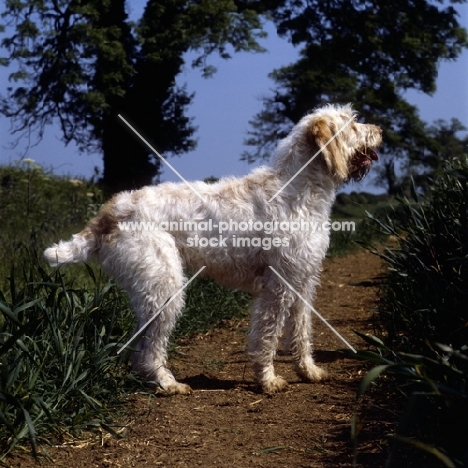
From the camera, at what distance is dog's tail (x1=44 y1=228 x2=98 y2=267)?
4965 mm

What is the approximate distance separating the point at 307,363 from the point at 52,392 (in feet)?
6.98

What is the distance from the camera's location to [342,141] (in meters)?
5.38

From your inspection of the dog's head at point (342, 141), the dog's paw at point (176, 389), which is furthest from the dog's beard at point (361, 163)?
the dog's paw at point (176, 389)

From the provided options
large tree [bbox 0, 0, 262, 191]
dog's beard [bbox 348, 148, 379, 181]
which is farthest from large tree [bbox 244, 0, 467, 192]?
dog's beard [bbox 348, 148, 379, 181]

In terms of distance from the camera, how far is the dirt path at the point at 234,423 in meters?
3.78

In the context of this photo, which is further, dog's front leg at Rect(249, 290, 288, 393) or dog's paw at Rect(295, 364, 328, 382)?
dog's paw at Rect(295, 364, 328, 382)

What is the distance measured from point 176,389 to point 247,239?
3.81 ft

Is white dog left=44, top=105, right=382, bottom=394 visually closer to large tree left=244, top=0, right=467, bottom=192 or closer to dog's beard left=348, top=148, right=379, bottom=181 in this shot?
dog's beard left=348, top=148, right=379, bottom=181

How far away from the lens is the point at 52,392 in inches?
157

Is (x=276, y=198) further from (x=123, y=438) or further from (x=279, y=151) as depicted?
(x=123, y=438)

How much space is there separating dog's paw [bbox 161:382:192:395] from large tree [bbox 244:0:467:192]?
12212 millimetres

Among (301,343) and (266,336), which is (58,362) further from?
(301,343)

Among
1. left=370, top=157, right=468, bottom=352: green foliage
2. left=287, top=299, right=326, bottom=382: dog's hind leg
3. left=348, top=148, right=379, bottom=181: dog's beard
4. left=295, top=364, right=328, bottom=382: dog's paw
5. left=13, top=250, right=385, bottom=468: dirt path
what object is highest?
left=348, top=148, right=379, bottom=181: dog's beard

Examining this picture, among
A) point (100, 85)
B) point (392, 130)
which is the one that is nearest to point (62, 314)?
point (100, 85)
